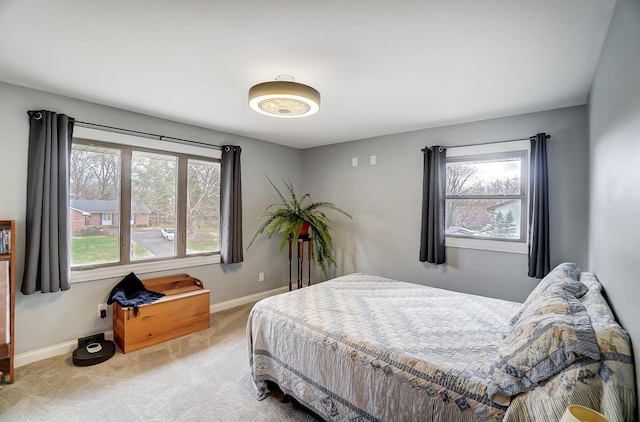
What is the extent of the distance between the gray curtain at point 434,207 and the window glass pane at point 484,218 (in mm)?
169

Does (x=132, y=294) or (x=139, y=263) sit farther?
(x=139, y=263)

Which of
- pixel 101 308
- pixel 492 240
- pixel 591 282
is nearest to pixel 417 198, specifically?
pixel 492 240

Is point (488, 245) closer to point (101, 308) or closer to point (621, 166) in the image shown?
point (621, 166)

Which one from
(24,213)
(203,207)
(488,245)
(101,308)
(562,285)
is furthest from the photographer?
(203,207)

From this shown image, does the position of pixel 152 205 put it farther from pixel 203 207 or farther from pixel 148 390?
pixel 148 390

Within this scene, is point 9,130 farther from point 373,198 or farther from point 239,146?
point 373,198

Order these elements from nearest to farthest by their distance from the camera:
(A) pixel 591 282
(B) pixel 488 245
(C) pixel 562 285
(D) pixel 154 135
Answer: (C) pixel 562 285
(A) pixel 591 282
(B) pixel 488 245
(D) pixel 154 135

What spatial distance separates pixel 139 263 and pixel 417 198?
10.7ft

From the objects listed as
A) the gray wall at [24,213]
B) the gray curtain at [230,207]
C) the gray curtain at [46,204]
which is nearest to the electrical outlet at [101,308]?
the gray wall at [24,213]

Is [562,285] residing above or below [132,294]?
above

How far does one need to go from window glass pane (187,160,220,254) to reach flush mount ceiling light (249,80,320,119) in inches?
69.4

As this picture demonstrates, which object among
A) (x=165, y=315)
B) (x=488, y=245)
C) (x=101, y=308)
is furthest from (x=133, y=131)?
(x=488, y=245)

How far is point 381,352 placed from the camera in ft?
5.19

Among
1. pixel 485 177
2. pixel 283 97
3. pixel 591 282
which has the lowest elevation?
pixel 591 282
